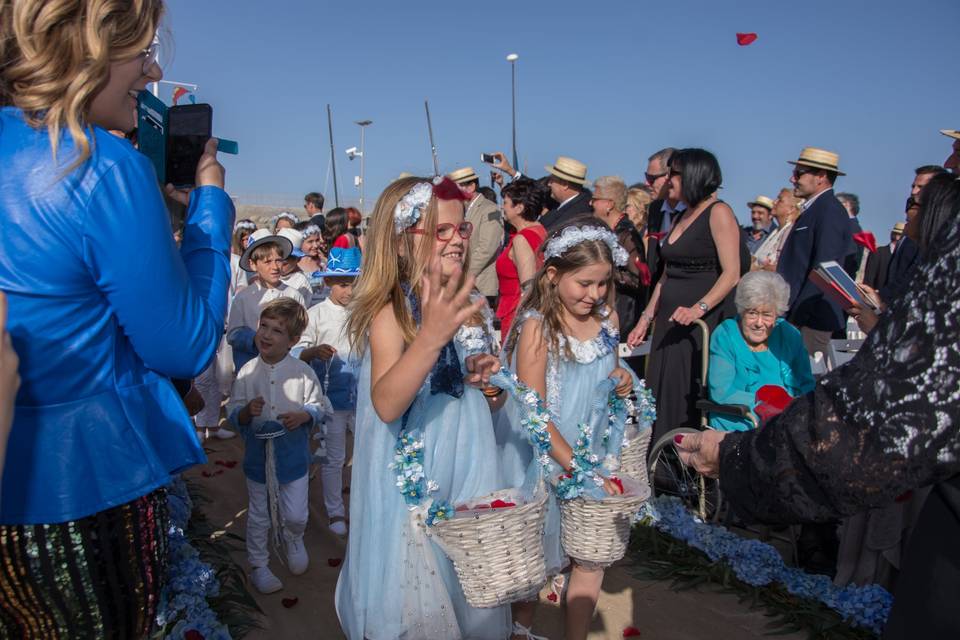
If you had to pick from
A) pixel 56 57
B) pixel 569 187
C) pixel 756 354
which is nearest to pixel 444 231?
pixel 56 57

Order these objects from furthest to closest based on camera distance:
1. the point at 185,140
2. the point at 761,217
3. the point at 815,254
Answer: the point at 761,217 < the point at 815,254 < the point at 185,140

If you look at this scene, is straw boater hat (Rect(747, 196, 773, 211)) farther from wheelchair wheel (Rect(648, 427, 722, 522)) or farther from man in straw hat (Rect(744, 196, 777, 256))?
wheelchair wheel (Rect(648, 427, 722, 522))

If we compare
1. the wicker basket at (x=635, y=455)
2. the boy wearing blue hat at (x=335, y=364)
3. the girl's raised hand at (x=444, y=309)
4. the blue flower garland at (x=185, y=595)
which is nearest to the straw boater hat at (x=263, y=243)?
the boy wearing blue hat at (x=335, y=364)

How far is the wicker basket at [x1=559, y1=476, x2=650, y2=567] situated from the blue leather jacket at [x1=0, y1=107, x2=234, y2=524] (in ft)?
5.59

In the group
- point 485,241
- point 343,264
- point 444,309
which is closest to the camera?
point 444,309

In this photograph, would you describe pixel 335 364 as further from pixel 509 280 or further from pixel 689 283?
pixel 689 283

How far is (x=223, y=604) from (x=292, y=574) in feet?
2.37

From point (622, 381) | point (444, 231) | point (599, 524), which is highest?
point (444, 231)

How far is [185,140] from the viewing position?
2127 millimetres

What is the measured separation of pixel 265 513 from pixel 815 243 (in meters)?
4.93

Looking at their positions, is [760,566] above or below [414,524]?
below

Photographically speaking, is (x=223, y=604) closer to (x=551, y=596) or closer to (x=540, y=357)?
(x=551, y=596)

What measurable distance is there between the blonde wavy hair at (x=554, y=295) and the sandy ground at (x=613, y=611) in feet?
5.12

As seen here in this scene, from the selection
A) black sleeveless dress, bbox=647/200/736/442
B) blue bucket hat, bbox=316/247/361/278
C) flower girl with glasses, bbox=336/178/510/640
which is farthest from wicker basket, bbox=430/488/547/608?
blue bucket hat, bbox=316/247/361/278
